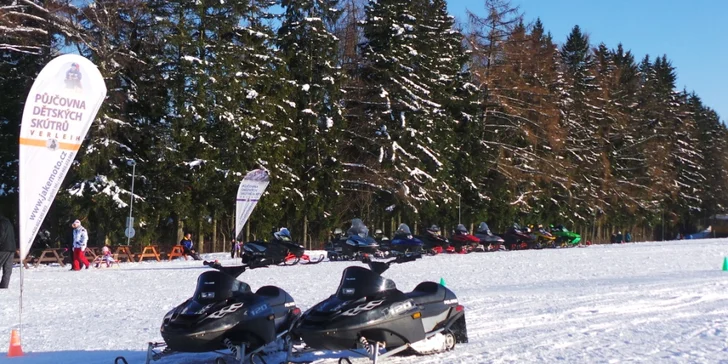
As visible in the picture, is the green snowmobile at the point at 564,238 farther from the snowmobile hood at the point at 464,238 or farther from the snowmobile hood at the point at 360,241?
the snowmobile hood at the point at 360,241

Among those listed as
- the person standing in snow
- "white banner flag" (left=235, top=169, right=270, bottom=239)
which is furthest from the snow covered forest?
the person standing in snow

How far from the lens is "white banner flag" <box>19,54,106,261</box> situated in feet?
33.3

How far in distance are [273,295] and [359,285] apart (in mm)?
1237

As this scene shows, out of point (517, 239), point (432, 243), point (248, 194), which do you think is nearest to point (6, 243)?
point (248, 194)

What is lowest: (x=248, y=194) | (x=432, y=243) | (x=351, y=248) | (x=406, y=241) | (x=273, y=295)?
(x=273, y=295)

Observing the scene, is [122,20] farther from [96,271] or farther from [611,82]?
[611,82]

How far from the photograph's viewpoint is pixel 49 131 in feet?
34.1

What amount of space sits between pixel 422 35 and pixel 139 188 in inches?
726

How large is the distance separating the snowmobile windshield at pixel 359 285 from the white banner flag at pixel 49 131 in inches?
190

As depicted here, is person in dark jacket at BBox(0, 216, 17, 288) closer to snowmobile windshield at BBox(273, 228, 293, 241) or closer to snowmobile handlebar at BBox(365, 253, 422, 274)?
snowmobile windshield at BBox(273, 228, 293, 241)

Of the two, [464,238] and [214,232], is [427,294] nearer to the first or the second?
[464,238]

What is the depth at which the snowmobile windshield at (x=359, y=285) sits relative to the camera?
24.5 ft

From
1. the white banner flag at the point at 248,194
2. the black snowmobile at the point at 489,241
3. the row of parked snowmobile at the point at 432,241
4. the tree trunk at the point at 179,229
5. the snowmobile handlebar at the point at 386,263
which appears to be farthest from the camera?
the black snowmobile at the point at 489,241

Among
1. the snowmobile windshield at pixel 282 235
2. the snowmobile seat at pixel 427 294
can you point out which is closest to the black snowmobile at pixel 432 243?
the snowmobile windshield at pixel 282 235
